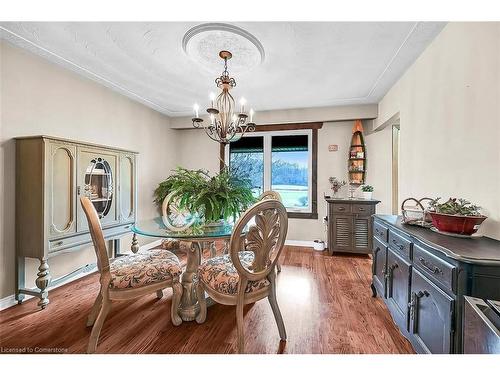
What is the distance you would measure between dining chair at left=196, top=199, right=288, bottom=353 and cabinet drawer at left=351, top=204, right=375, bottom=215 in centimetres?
242

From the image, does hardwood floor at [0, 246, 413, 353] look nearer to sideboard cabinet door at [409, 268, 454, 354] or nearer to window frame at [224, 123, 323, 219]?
sideboard cabinet door at [409, 268, 454, 354]

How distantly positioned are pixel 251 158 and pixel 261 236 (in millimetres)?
3257

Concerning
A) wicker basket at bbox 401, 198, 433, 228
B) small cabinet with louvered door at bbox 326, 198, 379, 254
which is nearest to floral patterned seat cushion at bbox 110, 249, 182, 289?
wicker basket at bbox 401, 198, 433, 228

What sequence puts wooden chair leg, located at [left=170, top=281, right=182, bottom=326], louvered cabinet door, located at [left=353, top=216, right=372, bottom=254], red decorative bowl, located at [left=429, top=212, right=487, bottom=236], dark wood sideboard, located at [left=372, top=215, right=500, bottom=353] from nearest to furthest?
dark wood sideboard, located at [left=372, top=215, right=500, bottom=353]
red decorative bowl, located at [left=429, top=212, right=487, bottom=236]
wooden chair leg, located at [left=170, top=281, right=182, bottom=326]
louvered cabinet door, located at [left=353, top=216, right=372, bottom=254]

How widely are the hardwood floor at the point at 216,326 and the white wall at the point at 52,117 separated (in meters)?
0.58

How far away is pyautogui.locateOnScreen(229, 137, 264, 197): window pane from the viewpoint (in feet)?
15.1

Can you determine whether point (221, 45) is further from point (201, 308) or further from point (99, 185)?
point (201, 308)

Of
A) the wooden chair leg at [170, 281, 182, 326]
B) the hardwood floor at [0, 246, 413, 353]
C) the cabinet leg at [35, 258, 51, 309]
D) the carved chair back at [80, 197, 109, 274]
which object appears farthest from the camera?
the cabinet leg at [35, 258, 51, 309]

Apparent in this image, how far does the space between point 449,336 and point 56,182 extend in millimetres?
3078

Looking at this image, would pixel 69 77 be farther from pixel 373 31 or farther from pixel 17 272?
pixel 373 31

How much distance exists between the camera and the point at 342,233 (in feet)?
12.2

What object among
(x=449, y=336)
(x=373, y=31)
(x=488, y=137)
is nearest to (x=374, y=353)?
(x=449, y=336)

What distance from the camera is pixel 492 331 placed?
0.83 metres
